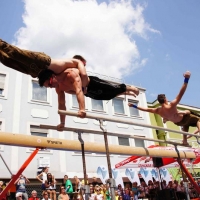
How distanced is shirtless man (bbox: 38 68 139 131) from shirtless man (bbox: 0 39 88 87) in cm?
10

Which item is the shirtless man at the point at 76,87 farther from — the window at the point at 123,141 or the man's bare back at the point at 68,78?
the window at the point at 123,141

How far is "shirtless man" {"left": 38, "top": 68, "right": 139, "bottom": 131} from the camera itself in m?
4.14

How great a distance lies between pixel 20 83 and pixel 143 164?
945cm

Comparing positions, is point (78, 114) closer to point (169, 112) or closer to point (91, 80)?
Answer: point (91, 80)

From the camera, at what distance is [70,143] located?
14.7ft

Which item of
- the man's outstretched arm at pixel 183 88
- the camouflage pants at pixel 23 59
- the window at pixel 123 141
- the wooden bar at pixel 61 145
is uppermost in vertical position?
the window at pixel 123 141

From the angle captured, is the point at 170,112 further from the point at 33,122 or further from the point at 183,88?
the point at 33,122

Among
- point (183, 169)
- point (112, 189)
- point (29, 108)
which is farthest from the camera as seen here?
point (29, 108)

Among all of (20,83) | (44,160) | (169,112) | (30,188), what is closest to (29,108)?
(20,83)

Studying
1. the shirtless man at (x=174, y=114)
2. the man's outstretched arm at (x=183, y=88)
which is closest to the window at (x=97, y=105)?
the shirtless man at (x=174, y=114)

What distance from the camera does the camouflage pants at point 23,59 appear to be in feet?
12.4

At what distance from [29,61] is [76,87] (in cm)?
80

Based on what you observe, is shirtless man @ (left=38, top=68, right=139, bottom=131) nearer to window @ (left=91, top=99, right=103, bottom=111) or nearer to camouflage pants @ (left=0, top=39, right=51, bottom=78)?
camouflage pants @ (left=0, top=39, right=51, bottom=78)

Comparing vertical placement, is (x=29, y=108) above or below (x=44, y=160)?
above
